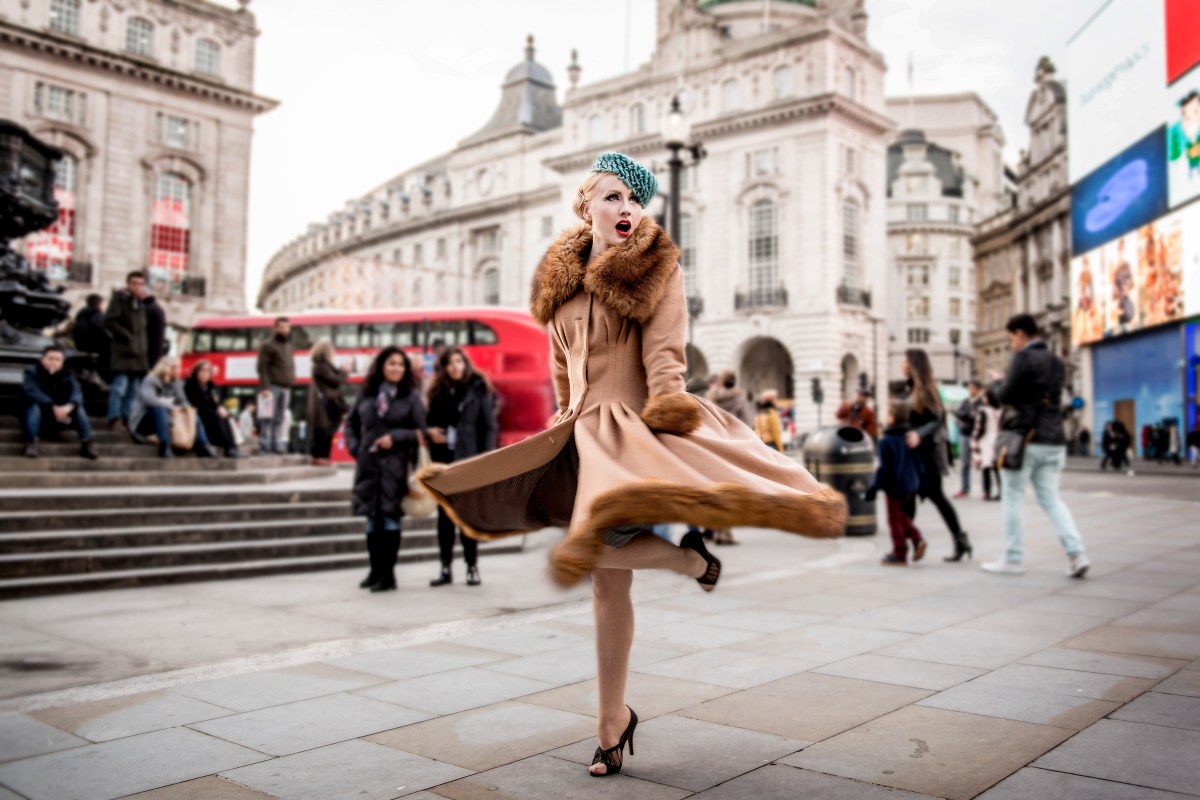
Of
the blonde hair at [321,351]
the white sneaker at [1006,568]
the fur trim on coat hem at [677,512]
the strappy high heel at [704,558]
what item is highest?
the blonde hair at [321,351]

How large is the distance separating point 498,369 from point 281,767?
18.4 m

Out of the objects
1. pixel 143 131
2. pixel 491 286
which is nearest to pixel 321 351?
pixel 143 131

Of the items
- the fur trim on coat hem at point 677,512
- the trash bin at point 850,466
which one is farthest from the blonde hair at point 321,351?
the fur trim on coat hem at point 677,512

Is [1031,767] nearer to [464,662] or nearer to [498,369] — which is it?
[464,662]

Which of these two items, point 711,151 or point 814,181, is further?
point 711,151

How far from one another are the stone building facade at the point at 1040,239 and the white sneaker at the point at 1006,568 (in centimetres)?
4412

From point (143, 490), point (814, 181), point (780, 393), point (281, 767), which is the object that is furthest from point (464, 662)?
point (780, 393)

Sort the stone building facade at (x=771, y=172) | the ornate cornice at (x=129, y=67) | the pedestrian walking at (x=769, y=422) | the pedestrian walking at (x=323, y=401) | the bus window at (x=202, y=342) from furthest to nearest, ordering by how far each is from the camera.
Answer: the stone building facade at (x=771, y=172)
the ornate cornice at (x=129, y=67)
the bus window at (x=202, y=342)
the pedestrian walking at (x=323, y=401)
the pedestrian walking at (x=769, y=422)

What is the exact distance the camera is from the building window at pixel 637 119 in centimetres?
4994

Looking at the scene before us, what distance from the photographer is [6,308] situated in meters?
11.8

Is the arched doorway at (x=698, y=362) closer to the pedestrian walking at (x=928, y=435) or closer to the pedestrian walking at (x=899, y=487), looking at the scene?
the pedestrian walking at (x=928, y=435)

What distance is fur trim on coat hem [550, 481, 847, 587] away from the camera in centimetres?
263

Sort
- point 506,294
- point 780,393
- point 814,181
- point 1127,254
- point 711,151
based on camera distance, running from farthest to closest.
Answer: point 506,294
point 780,393
point 711,151
point 814,181
point 1127,254

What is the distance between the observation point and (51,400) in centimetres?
1016
